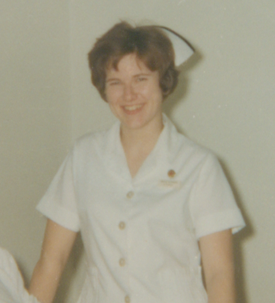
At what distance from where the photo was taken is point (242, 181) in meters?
1.48

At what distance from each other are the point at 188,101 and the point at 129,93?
1.70 feet

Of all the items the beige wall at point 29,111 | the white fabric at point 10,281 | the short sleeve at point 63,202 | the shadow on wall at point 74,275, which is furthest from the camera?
the shadow on wall at point 74,275

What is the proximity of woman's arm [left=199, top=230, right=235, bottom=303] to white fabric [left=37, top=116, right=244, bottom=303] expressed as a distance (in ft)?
0.10

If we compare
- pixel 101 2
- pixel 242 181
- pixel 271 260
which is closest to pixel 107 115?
pixel 101 2

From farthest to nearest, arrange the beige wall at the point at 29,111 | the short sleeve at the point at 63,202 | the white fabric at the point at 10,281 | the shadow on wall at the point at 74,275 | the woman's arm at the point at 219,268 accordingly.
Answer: the shadow on wall at the point at 74,275, the beige wall at the point at 29,111, the short sleeve at the point at 63,202, the woman's arm at the point at 219,268, the white fabric at the point at 10,281

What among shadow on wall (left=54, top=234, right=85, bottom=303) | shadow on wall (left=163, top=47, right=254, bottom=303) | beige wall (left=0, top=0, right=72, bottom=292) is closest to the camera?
beige wall (left=0, top=0, right=72, bottom=292)

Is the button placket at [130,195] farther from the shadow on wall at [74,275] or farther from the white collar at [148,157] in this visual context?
the shadow on wall at [74,275]

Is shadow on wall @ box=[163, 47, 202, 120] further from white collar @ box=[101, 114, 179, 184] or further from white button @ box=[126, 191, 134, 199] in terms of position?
white button @ box=[126, 191, 134, 199]

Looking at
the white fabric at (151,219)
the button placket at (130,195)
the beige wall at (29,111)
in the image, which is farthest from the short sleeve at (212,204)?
the beige wall at (29,111)

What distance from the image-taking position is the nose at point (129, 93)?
105 cm

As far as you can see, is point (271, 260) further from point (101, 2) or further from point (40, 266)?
point (101, 2)

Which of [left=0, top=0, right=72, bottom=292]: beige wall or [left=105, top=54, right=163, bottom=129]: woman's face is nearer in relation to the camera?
[left=105, top=54, right=163, bottom=129]: woman's face

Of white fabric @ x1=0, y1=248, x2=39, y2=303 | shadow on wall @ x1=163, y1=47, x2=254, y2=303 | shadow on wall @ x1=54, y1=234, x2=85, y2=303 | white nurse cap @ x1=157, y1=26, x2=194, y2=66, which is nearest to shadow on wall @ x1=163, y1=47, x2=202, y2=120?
shadow on wall @ x1=163, y1=47, x2=254, y2=303

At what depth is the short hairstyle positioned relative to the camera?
1.06m
